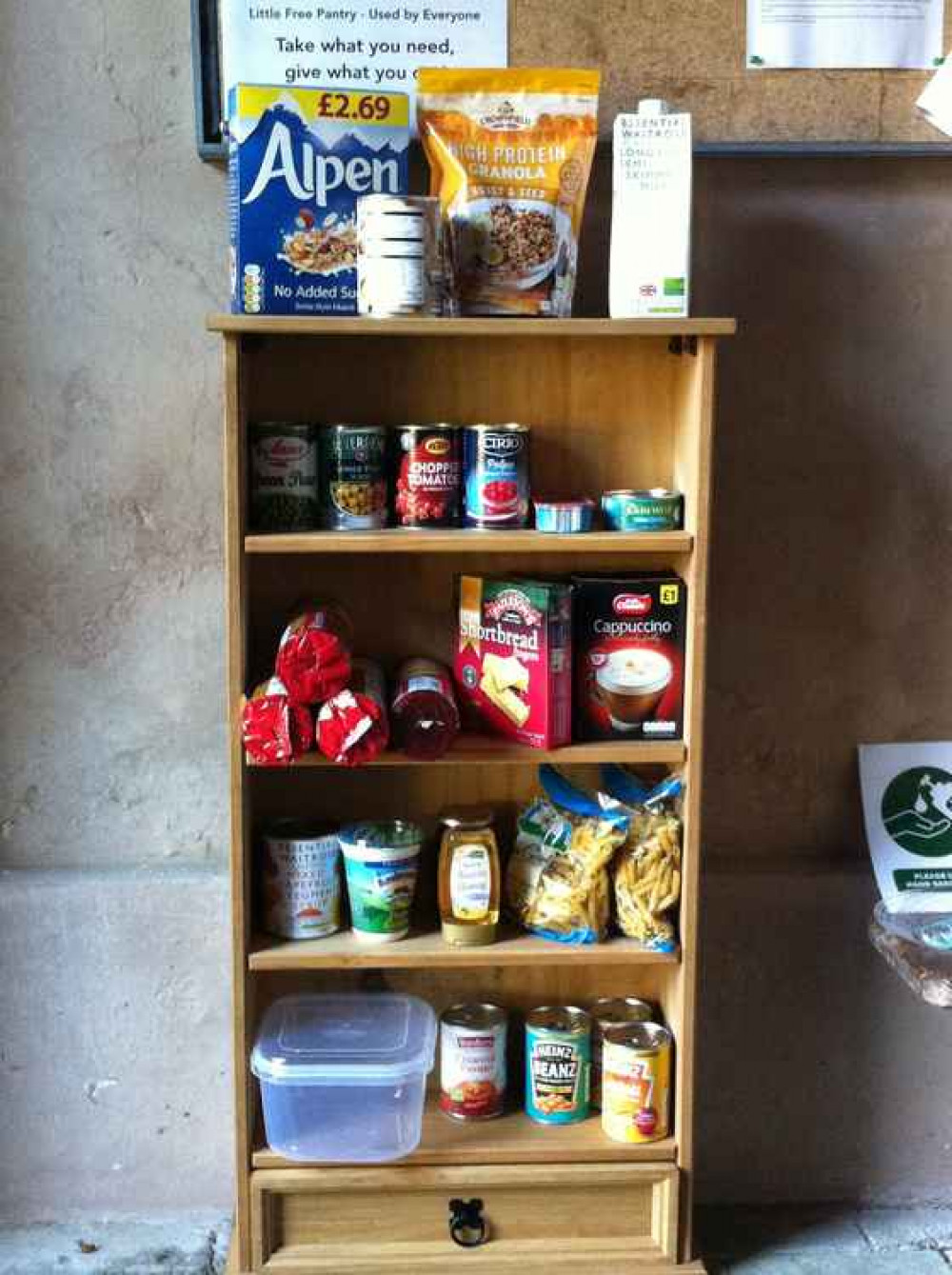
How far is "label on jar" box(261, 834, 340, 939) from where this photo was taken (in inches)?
82.0

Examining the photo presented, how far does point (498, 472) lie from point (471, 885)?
59cm

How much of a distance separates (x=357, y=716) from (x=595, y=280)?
0.76 metres

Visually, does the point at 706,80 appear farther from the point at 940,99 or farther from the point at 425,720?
the point at 425,720

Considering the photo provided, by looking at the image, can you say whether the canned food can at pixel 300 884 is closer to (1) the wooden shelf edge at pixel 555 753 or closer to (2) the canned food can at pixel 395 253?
(1) the wooden shelf edge at pixel 555 753

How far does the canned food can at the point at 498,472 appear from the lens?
198cm

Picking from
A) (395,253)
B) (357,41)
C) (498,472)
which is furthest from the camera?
(357,41)

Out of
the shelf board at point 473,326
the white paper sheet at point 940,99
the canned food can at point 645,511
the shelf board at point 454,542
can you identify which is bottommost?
the shelf board at point 454,542

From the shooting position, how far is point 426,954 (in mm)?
2041

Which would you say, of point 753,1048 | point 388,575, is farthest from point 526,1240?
point 388,575

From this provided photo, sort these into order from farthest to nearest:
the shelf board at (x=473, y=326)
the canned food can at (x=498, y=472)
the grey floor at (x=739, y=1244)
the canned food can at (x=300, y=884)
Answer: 1. the grey floor at (x=739, y=1244)
2. the canned food can at (x=300, y=884)
3. the canned food can at (x=498, y=472)
4. the shelf board at (x=473, y=326)

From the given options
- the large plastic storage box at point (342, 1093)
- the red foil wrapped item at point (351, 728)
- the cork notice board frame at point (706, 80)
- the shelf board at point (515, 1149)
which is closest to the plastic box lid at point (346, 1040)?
the large plastic storage box at point (342, 1093)

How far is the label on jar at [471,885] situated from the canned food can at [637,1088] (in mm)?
292

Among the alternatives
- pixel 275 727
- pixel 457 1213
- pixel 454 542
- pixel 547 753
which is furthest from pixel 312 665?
pixel 457 1213

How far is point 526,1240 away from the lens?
2.14 metres
